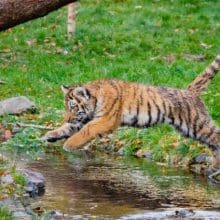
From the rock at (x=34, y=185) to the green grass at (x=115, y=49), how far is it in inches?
118

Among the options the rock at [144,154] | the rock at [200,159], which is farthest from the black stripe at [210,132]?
the rock at [144,154]

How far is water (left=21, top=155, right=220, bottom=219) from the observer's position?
936 cm

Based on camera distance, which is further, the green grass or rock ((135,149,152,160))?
the green grass

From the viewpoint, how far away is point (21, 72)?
58.7 feet

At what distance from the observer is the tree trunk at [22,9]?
753 centimetres

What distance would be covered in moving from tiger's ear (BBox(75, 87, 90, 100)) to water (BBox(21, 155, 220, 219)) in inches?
32.2

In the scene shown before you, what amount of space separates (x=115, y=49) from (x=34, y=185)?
10.2 metres

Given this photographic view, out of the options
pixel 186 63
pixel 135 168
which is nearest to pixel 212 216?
pixel 135 168

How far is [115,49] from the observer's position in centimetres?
1988

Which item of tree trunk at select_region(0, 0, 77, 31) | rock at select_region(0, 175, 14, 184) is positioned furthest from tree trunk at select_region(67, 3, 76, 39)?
tree trunk at select_region(0, 0, 77, 31)

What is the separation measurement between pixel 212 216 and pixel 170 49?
431 inches

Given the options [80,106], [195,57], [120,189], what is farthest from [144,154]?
[195,57]

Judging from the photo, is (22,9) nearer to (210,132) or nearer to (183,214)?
(183,214)

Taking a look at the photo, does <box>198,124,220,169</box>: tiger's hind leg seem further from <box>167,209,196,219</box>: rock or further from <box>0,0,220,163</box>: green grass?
<box>167,209,196,219</box>: rock
